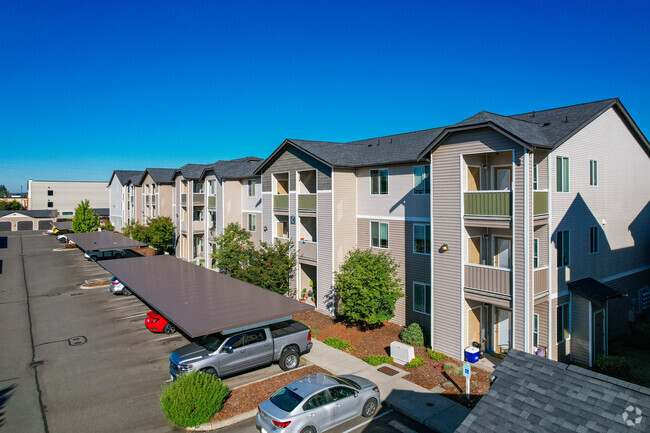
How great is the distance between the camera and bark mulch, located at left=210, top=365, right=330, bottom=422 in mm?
13438

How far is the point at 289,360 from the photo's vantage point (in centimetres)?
1697

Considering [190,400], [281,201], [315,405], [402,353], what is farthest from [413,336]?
[281,201]

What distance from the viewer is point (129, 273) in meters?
25.2

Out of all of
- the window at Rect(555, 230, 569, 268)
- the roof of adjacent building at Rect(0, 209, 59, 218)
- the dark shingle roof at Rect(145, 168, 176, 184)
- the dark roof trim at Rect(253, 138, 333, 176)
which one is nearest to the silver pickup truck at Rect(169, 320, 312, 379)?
the dark roof trim at Rect(253, 138, 333, 176)

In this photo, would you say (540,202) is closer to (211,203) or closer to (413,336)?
(413,336)

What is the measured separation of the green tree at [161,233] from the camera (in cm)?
4634

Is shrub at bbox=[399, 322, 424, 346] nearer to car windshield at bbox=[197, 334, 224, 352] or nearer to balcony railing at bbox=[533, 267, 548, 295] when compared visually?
balcony railing at bbox=[533, 267, 548, 295]

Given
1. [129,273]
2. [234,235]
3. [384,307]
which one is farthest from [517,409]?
[234,235]

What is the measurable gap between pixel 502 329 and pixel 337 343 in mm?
7593

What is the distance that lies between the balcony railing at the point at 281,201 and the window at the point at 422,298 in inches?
439

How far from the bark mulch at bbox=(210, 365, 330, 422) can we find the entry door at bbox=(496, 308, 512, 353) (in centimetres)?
811

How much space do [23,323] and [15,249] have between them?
146 feet

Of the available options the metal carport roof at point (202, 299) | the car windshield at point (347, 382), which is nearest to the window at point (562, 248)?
the car windshield at point (347, 382)

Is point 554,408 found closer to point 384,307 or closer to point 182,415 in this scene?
point 182,415
